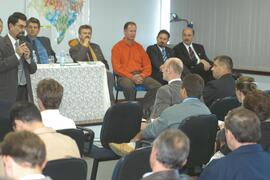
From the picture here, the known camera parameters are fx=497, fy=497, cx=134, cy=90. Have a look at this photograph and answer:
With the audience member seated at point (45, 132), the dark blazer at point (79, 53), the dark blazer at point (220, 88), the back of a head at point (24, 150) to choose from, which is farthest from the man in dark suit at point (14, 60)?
the back of a head at point (24, 150)

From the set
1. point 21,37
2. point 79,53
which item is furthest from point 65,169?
point 79,53

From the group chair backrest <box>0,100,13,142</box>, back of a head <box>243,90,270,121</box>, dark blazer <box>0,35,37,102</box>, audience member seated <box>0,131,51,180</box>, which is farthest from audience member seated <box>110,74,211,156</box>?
audience member seated <box>0,131,51,180</box>

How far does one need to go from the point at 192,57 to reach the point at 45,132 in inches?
206

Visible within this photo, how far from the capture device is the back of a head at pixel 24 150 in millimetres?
1999

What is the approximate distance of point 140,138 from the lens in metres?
4.16

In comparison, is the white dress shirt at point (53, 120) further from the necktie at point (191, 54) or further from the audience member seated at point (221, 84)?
the necktie at point (191, 54)

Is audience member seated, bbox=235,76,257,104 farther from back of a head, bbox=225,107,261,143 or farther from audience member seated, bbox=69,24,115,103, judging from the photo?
audience member seated, bbox=69,24,115,103

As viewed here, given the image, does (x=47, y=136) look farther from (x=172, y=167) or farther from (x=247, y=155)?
(x=247, y=155)

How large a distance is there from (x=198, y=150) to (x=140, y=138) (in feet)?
1.71

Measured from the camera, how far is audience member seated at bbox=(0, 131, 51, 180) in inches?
78.7

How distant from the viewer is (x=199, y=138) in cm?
388

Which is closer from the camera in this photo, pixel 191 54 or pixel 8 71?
pixel 8 71

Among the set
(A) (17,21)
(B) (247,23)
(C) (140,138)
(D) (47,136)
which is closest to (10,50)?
(A) (17,21)

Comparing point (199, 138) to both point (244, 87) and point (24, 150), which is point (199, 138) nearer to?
point (244, 87)
